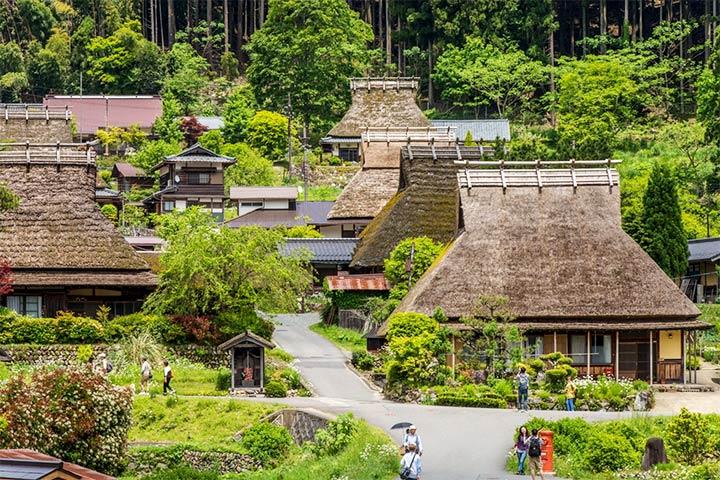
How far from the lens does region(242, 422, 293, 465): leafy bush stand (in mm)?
44966

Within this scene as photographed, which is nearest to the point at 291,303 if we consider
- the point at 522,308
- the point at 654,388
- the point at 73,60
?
the point at 522,308

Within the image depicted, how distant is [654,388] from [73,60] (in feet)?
246

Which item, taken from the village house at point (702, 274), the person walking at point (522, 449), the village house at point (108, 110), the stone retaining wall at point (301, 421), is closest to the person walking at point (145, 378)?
the stone retaining wall at point (301, 421)

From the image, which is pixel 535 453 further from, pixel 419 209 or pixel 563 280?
pixel 419 209

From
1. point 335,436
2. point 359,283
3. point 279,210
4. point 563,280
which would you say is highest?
point 279,210

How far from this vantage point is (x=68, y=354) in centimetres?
5609

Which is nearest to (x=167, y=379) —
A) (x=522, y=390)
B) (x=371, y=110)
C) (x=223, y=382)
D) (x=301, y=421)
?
(x=223, y=382)

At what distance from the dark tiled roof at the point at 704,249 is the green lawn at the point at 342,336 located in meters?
15.8

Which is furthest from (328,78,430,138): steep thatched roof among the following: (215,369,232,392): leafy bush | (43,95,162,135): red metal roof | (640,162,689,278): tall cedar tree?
(215,369,232,392): leafy bush

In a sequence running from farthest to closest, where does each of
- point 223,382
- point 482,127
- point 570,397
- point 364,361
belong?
1. point 482,127
2. point 364,361
3. point 223,382
4. point 570,397

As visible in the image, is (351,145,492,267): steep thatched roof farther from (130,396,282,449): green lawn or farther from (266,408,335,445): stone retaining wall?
(266,408,335,445): stone retaining wall

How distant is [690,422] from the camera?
4278 cm

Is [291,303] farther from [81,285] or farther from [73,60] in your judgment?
[73,60]

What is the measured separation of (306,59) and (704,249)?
38.3m
